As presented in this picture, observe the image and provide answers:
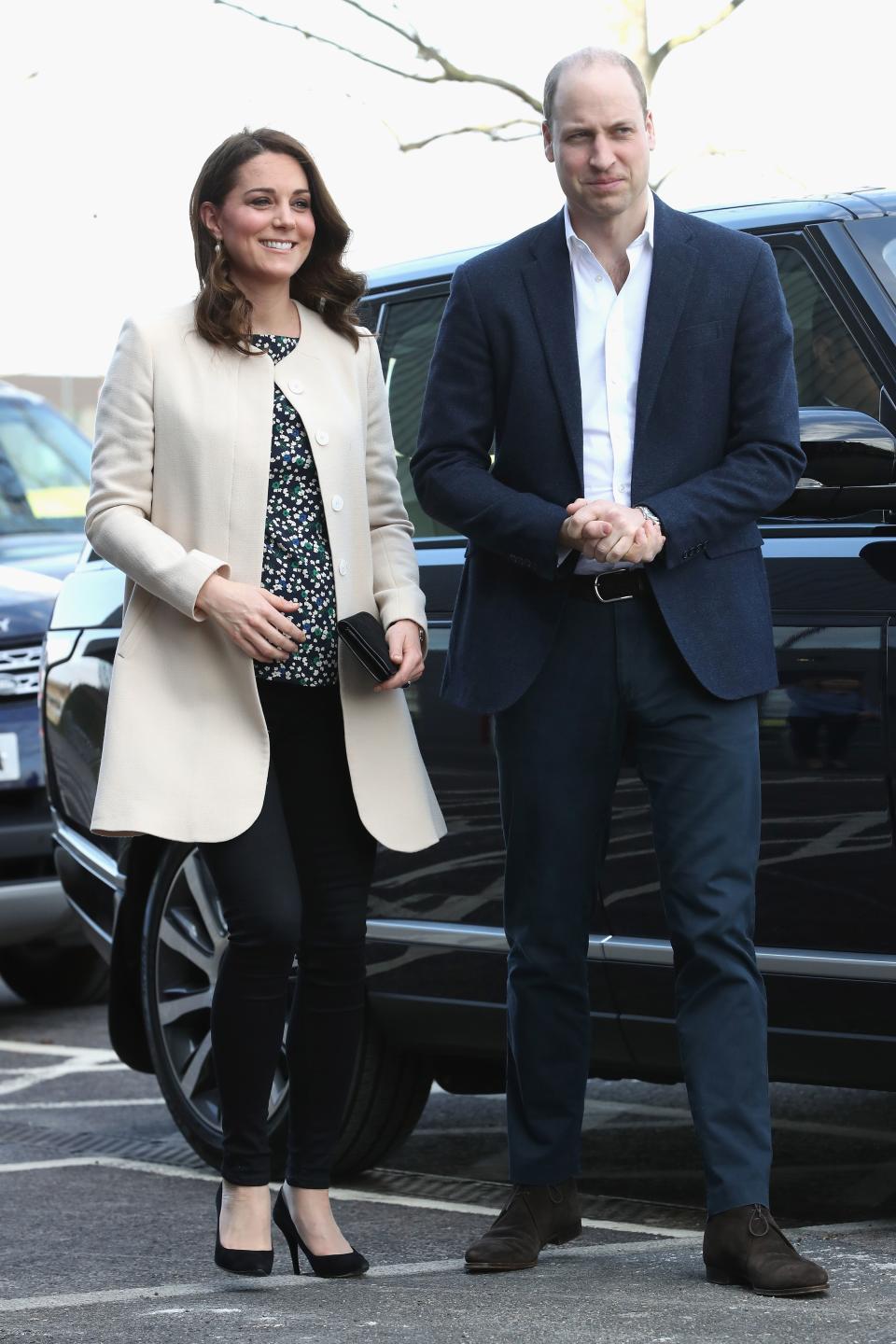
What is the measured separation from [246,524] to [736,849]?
979 millimetres

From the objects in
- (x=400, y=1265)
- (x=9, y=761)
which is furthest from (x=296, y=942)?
(x=9, y=761)

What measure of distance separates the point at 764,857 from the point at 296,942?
90cm

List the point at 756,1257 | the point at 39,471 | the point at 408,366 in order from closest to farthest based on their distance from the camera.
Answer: the point at 756,1257
the point at 408,366
the point at 39,471

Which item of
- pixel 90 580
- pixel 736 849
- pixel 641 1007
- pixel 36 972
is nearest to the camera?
pixel 736 849

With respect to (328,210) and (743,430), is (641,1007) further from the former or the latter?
(328,210)

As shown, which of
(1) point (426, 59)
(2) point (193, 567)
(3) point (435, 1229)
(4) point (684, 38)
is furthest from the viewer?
(1) point (426, 59)

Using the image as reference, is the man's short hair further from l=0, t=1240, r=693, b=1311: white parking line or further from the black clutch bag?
l=0, t=1240, r=693, b=1311: white parking line

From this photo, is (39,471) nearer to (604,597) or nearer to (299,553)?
(299,553)

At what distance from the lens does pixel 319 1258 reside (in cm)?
369

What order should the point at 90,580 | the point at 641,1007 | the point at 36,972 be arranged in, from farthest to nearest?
1. the point at 36,972
2. the point at 90,580
3. the point at 641,1007

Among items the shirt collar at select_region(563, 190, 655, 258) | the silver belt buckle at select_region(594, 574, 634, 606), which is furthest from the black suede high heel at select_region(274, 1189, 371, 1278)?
the shirt collar at select_region(563, 190, 655, 258)

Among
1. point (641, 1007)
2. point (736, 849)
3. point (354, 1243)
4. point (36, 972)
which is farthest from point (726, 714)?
point (36, 972)

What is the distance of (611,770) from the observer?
12.2ft

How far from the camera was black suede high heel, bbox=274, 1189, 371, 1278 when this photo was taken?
3689mm
